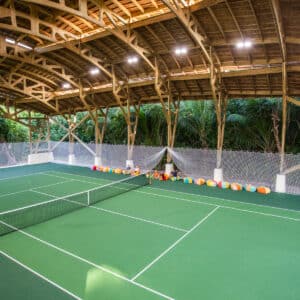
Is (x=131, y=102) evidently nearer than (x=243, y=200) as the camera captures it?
No

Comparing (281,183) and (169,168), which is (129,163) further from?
(281,183)

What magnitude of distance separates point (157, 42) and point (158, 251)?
30.1 ft

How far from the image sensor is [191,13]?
30.8 feet

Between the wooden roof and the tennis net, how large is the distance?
20.4 ft

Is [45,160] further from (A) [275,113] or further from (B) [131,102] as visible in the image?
(A) [275,113]

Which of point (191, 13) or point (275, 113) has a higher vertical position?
point (191, 13)

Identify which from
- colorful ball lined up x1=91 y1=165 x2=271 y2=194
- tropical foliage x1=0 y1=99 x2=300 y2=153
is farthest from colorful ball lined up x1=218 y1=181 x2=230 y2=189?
tropical foliage x1=0 y1=99 x2=300 y2=153

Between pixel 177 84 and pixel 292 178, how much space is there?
7.90m

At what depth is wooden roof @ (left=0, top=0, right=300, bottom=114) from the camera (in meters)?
9.00

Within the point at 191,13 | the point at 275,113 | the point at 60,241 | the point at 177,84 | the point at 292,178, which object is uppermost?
the point at 191,13

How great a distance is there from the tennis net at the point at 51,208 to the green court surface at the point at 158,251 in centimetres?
27

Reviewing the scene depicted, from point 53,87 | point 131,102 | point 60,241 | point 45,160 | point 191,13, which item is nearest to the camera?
point 60,241

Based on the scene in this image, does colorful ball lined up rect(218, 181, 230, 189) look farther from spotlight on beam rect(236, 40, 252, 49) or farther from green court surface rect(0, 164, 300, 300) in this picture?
spotlight on beam rect(236, 40, 252, 49)

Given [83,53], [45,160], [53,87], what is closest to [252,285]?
[83,53]
